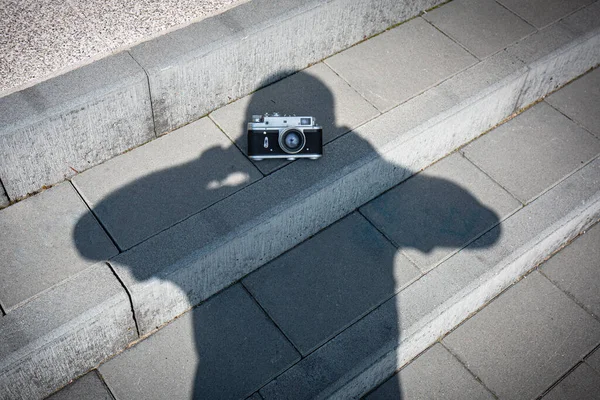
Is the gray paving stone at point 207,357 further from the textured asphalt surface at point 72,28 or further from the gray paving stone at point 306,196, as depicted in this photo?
the textured asphalt surface at point 72,28

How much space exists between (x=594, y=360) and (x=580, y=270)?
28.9 inches

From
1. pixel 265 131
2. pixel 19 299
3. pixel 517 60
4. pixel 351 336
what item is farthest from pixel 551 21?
pixel 19 299

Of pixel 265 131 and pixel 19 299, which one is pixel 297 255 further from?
pixel 19 299

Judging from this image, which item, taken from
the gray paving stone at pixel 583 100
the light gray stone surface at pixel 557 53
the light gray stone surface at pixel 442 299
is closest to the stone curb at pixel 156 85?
the light gray stone surface at pixel 557 53

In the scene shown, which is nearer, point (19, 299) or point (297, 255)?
point (19, 299)

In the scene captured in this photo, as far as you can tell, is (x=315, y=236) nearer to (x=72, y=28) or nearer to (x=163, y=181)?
(x=163, y=181)

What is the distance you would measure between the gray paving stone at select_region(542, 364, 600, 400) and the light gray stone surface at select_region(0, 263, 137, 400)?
287 centimetres

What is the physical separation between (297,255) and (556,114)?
112 inches

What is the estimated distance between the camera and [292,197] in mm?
4227

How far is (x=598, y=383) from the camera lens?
4207 millimetres

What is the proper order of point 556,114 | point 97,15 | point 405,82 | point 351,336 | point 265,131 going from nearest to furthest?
point 351,336 < point 265,131 < point 97,15 < point 405,82 < point 556,114

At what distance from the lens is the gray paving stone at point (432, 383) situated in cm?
405

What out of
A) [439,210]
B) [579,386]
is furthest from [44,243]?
[579,386]

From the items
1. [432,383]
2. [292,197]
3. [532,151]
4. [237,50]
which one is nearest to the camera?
Result: [432,383]
